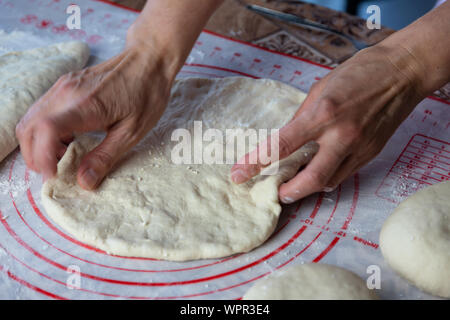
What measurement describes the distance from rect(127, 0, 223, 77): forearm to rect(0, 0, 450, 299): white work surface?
2.02ft

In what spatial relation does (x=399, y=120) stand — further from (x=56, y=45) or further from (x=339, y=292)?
(x=56, y=45)

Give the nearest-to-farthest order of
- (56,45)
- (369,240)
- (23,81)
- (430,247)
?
(430,247)
(369,240)
(23,81)
(56,45)

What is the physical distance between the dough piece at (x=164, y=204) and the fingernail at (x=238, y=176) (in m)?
0.09

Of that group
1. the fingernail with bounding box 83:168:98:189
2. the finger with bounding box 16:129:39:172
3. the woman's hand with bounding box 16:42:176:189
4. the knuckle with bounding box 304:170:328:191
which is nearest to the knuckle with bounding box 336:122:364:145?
the knuckle with bounding box 304:170:328:191

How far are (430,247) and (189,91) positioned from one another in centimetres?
108

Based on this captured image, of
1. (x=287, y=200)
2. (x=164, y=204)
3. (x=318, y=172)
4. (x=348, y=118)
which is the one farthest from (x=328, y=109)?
(x=164, y=204)

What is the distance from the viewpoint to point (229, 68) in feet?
7.02

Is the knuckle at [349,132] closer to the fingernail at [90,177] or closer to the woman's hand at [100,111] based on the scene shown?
the woman's hand at [100,111]

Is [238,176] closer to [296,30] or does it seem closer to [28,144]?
[28,144]

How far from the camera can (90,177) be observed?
1.35 m

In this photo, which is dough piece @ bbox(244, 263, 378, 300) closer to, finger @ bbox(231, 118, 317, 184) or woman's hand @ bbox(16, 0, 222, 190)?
finger @ bbox(231, 118, 317, 184)

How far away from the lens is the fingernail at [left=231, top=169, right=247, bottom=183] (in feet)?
4.41
